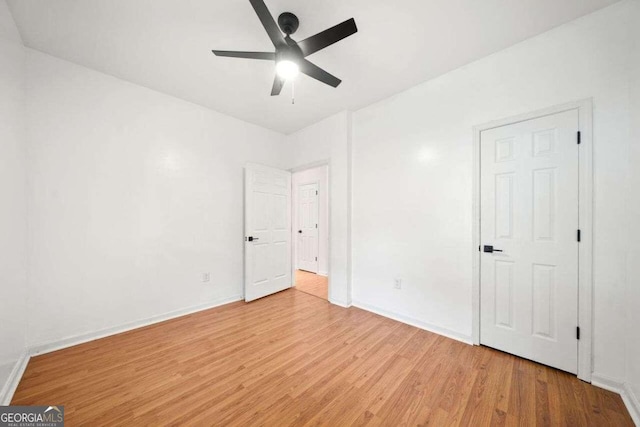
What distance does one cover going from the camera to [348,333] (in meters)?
2.54

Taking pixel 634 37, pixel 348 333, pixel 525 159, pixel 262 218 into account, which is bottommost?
pixel 348 333

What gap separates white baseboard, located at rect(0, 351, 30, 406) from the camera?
1560 mm

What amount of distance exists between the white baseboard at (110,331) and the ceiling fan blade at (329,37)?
3.30m

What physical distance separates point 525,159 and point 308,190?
4042 mm

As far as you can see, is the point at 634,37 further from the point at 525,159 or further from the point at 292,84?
the point at 292,84

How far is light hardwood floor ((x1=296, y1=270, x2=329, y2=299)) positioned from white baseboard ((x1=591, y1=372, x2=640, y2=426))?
278cm

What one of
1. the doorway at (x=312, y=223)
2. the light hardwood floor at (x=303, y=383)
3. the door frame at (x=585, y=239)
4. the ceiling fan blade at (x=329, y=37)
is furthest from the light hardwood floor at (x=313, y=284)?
the ceiling fan blade at (x=329, y=37)

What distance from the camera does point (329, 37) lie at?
1591 millimetres

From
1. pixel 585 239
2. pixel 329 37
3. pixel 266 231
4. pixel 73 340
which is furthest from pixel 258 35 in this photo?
pixel 73 340

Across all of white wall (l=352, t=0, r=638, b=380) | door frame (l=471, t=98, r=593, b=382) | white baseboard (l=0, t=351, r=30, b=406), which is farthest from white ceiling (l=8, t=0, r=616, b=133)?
white baseboard (l=0, t=351, r=30, b=406)

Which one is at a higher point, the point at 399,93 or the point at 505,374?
the point at 399,93

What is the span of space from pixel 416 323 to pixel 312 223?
127 inches

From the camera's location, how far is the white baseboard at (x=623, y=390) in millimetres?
1454

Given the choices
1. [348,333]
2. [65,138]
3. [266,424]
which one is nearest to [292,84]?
[65,138]
